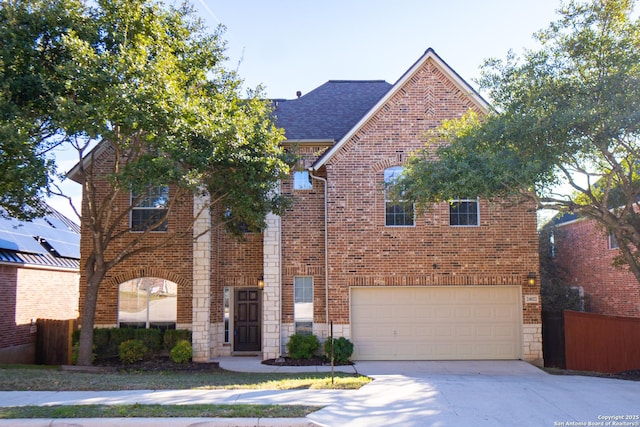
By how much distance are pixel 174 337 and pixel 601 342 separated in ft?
39.7

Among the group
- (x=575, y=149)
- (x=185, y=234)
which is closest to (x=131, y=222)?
(x=185, y=234)

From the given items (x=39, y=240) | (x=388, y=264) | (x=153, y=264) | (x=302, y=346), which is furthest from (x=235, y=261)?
(x=39, y=240)

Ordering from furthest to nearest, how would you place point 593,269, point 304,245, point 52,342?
point 593,269, point 52,342, point 304,245

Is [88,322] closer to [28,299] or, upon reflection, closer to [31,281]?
[28,299]

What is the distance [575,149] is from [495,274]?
5.34 meters

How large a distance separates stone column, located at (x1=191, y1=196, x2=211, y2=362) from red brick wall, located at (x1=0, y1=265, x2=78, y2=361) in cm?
628

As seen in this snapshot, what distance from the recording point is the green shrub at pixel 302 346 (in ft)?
50.9

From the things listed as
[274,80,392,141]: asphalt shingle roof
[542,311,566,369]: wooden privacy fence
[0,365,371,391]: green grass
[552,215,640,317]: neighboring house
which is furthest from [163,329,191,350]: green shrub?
[552,215,640,317]: neighboring house

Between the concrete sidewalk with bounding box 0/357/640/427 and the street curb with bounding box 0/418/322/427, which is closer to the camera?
the street curb with bounding box 0/418/322/427

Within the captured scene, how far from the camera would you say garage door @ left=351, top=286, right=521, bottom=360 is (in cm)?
1591

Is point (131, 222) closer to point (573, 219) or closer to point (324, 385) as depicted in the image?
point (324, 385)

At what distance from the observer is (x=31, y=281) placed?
1922 centimetres

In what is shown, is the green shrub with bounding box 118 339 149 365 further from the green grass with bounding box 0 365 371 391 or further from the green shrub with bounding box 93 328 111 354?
the green grass with bounding box 0 365 371 391

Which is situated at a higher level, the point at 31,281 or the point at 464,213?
the point at 464,213
